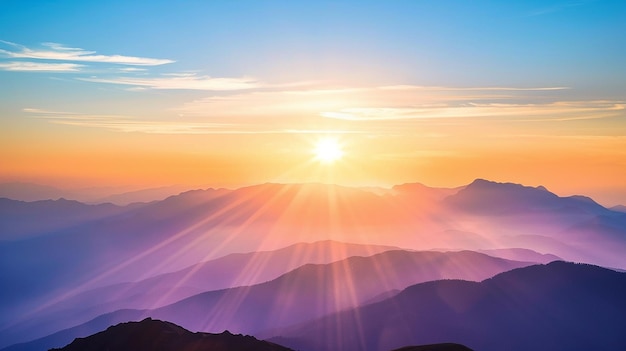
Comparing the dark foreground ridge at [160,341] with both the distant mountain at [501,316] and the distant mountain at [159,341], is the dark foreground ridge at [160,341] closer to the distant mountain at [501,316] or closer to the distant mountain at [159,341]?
the distant mountain at [159,341]

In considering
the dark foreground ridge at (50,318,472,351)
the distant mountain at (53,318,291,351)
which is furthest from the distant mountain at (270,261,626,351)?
the distant mountain at (53,318,291,351)

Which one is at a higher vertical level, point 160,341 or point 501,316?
point 160,341

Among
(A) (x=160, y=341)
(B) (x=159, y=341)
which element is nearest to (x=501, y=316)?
(A) (x=160, y=341)

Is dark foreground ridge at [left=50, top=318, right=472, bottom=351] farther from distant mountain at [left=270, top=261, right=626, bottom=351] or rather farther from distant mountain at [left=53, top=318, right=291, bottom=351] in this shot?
distant mountain at [left=270, top=261, right=626, bottom=351]

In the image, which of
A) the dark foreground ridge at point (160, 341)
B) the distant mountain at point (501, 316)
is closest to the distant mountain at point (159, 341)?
the dark foreground ridge at point (160, 341)

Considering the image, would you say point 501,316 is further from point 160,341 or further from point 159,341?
point 159,341

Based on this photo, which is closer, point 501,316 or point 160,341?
point 160,341
